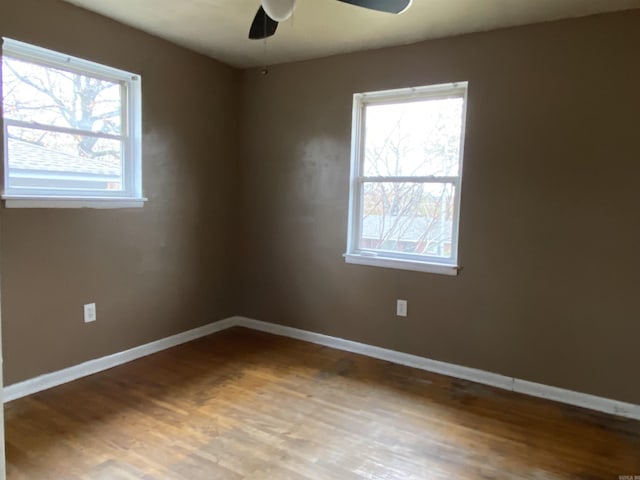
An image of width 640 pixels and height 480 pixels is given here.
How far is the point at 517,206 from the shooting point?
2.89 meters

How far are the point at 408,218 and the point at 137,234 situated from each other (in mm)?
2045

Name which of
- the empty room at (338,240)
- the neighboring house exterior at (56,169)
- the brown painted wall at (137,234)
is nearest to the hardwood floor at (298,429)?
the empty room at (338,240)

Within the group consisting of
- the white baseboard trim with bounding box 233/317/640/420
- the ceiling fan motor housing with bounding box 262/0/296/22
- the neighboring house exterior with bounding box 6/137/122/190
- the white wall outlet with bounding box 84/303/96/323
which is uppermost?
the ceiling fan motor housing with bounding box 262/0/296/22

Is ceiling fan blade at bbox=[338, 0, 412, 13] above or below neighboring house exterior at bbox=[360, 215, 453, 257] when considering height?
above

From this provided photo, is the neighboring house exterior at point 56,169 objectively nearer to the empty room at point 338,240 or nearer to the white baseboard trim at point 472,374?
the empty room at point 338,240

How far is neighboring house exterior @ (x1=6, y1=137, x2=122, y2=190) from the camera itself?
260 cm

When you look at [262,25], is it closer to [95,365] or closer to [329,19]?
[329,19]

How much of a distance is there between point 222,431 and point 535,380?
6.66 feet

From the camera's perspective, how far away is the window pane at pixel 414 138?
3.16 meters

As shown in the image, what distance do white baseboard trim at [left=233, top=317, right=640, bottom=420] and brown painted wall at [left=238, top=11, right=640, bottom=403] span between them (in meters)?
0.05

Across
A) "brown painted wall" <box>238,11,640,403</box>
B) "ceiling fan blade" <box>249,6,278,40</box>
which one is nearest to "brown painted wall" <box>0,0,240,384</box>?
"brown painted wall" <box>238,11,640,403</box>

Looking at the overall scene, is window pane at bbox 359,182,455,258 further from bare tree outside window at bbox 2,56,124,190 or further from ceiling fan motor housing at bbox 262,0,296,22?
bare tree outside window at bbox 2,56,124,190

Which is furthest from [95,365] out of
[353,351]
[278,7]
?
[278,7]

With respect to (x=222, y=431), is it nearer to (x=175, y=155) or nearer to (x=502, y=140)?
(x=175, y=155)
